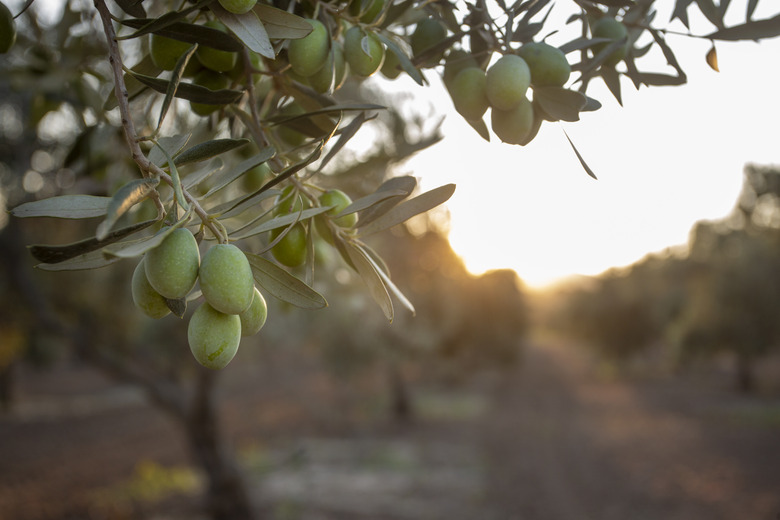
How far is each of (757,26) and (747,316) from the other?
18233mm

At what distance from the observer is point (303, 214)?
642 mm

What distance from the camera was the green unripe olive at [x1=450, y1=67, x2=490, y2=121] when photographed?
79 cm

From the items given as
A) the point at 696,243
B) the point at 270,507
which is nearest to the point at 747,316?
the point at 696,243

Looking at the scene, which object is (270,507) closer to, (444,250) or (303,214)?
(444,250)

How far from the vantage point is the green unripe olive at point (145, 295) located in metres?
0.63

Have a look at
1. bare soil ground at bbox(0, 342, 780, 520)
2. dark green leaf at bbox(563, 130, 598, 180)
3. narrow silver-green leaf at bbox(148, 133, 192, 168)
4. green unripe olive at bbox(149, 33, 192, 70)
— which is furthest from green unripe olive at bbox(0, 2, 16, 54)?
bare soil ground at bbox(0, 342, 780, 520)

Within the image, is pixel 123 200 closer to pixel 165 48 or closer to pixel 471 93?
pixel 165 48

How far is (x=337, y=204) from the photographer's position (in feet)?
2.60

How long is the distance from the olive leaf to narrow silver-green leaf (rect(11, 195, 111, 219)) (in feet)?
0.58

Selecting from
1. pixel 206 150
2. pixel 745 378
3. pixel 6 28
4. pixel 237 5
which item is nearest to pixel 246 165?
pixel 206 150

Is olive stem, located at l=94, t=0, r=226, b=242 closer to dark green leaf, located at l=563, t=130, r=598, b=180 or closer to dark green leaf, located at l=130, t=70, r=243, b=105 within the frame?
dark green leaf, located at l=130, t=70, r=243, b=105

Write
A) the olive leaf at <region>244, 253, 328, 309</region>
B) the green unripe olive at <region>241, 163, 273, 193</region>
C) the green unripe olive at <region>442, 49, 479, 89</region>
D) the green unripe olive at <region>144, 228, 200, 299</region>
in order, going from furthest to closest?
the green unripe olive at <region>241, 163, 273, 193</region> → the green unripe olive at <region>442, 49, 479, 89</region> → the olive leaf at <region>244, 253, 328, 309</region> → the green unripe olive at <region>144, 228, 200, 299</region>

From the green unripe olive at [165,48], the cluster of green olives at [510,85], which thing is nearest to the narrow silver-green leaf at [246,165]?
the green unripe olive at [165,48]

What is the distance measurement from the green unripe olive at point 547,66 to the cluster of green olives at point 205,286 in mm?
486
